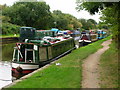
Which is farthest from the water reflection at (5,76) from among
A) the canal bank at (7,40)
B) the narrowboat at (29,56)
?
the canal bank at (7,40)

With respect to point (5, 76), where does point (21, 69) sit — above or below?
above

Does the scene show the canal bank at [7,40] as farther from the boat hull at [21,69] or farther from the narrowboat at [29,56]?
the boat hull at [21,69]

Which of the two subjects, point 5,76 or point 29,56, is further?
point 5,76

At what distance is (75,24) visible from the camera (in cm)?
7275

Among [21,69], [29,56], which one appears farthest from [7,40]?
[21,69]

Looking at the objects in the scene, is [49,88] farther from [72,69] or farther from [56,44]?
[56,44]

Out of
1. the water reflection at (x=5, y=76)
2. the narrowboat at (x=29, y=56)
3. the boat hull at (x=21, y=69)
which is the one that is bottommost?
the water reflection at (x=5, y=76)

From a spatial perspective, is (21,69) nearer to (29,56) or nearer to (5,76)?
(29,56)

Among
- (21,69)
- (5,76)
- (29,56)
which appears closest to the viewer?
(21,69)

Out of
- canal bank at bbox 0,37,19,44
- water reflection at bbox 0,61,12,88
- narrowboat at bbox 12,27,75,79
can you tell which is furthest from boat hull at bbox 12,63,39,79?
canal bank at bbox 0,37,19,44

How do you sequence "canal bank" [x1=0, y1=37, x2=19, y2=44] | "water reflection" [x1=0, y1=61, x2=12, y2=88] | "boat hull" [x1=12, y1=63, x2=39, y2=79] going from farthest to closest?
"canal bank" [x1=0, y1=37, x2=19, y2=44] < "water reflection" [x1=0, y1=61, x2=12, y2=88] < "boat hull" [x1=12, y1=63, x2=39, y2=79]

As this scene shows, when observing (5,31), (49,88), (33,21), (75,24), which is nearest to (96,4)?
(49,88)

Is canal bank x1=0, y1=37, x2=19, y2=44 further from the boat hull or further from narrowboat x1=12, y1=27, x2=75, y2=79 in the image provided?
the boat hull

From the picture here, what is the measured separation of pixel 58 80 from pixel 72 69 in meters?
2.03
